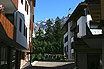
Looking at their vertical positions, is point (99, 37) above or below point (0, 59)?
above

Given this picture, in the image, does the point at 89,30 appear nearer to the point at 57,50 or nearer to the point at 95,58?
the point at 95,58

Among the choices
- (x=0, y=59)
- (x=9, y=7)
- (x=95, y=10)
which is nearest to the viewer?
(x=95, y=10)

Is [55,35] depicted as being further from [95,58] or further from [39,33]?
[95,58]

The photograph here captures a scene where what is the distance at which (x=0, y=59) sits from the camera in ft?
45.5

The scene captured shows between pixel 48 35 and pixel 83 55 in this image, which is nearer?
pixel 83 55

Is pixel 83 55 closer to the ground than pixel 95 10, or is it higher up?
closer to the ground

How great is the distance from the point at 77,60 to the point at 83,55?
845 millimetres

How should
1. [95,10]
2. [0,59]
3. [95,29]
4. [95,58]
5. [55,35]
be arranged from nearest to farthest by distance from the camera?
[95,10], [0,59], [95,29], [95,58], [55,35]

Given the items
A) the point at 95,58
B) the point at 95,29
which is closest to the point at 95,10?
the point at 95,29

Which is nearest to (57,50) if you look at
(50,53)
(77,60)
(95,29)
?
(50,53)

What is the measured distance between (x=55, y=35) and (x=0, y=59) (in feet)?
276

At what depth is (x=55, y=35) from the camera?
321ft

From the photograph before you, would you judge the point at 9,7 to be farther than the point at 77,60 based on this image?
No

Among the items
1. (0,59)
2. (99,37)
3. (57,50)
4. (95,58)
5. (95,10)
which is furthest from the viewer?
(57,50)
